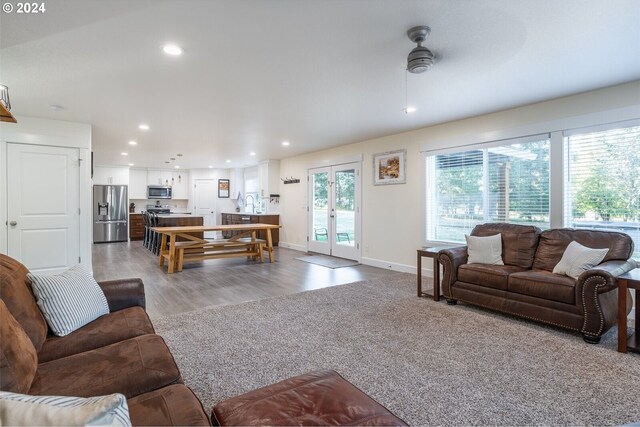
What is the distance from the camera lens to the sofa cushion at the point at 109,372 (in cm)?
124

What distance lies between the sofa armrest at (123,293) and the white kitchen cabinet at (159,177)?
9.65 m

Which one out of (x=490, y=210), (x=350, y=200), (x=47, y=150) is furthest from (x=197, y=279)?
(x=490, y=210)

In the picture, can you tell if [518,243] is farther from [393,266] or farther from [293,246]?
[293,246]

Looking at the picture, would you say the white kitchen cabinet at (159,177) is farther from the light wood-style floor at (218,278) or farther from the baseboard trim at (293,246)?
the baseboard trim at (293,246)

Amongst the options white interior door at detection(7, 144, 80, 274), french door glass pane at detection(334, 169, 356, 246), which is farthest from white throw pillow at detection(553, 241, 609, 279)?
white interior door at detection(7, 144, 80, 274)

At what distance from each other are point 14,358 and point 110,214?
32.1 ft

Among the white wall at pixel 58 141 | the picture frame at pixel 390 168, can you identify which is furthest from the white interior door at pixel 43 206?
the picture frame at pixel 390 168

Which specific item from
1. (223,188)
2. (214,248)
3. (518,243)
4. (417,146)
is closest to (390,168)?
(417,146)

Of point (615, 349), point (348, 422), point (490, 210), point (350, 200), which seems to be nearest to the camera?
point (348, 422)

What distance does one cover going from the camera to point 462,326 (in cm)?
304

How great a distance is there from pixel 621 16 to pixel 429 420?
2907 millimetres

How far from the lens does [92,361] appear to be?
144cm

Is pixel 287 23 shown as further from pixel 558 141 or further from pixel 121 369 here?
pixel 558 141

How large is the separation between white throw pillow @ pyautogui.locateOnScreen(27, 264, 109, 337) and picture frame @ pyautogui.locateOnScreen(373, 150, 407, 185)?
15.2 ft
